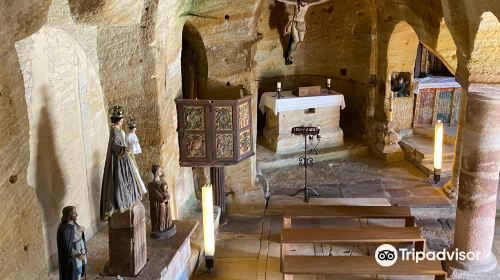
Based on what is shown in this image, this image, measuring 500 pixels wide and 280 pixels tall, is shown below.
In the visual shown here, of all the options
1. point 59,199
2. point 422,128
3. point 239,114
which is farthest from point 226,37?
point 422,128

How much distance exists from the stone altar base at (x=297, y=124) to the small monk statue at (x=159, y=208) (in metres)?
4.99

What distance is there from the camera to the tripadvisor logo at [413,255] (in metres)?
5.91

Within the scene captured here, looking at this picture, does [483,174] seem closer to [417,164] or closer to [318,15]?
[417,164]

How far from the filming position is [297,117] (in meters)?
10.3

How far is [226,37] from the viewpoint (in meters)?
7.43

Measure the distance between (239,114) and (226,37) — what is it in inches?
52.3

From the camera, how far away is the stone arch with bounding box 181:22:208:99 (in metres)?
7.55

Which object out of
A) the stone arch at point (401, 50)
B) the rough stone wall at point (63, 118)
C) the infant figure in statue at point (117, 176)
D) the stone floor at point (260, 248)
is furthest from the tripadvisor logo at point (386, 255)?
the stone arch at point (401, 50)

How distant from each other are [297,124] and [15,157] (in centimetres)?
780

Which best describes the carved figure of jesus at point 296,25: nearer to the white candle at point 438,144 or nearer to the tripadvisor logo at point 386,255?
the white candle at point 438,144

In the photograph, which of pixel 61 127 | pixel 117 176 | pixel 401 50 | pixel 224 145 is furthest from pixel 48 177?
pixel 401 50

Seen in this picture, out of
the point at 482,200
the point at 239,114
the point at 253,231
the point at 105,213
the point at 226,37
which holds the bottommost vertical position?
the point at 253,231

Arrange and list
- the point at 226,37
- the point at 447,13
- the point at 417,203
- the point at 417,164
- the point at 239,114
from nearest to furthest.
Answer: the point at 447,13 → the point at 239,114 → the point at 226,37 → the point at 417,203 → the point at 417,164

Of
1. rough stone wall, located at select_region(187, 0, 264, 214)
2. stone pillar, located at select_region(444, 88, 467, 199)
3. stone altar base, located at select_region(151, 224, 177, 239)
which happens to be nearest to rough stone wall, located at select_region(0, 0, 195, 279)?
rough stone wall, located at select_region(187, 0, 264, 214)
